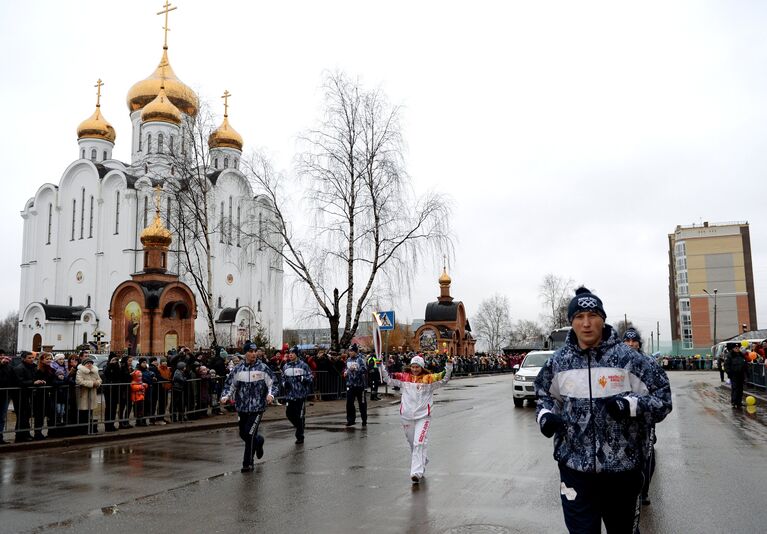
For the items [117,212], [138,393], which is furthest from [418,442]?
[117,212]

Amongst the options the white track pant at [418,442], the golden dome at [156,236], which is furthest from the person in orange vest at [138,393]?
the golden dome at [156,236]

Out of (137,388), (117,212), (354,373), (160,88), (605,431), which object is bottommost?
(137,388)

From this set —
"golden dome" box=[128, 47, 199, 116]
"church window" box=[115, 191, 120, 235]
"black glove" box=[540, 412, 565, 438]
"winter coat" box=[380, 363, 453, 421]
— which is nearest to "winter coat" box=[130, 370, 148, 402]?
"winter coat" box=[380, 363, 453, 421]

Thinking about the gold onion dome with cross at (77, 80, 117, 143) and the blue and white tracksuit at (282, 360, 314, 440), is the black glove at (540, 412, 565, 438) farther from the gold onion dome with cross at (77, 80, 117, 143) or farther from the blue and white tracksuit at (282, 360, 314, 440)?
the gold onion dome with cross at (77, 80, 117, 143)

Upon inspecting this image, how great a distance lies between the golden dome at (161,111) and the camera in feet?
188

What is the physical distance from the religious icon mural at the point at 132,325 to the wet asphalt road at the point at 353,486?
29365 millimetres

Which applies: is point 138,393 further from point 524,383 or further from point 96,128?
point 96,128

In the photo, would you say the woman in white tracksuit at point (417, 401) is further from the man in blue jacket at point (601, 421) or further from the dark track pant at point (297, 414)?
the man in blue jacket at point (601, 421)

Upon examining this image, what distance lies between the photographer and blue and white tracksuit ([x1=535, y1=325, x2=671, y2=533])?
3.97 meters

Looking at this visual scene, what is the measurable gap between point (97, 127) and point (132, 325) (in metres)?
33.9

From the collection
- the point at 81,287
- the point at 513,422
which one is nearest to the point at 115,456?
the point at 513,422

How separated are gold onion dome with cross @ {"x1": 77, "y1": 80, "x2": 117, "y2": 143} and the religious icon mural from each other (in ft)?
106

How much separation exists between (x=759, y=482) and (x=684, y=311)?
353 feet

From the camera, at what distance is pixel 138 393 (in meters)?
15.0
